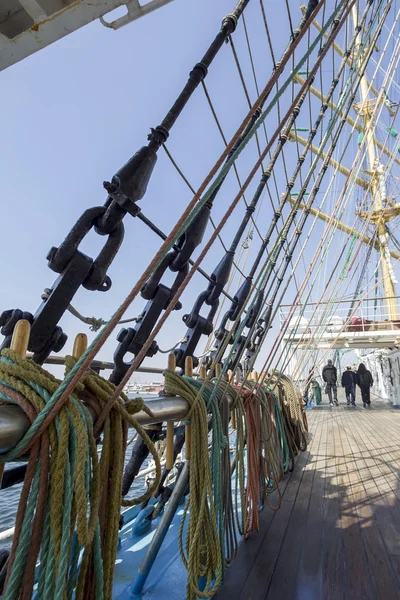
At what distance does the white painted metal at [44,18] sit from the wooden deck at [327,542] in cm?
259

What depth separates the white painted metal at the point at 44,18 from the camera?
156 centimetres

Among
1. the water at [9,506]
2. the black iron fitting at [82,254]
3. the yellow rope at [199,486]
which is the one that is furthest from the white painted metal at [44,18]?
the water at [9,506]

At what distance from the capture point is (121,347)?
180 centimetres

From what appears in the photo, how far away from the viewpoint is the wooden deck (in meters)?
1.42

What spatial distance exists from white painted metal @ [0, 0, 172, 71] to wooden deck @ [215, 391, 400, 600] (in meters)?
2.59

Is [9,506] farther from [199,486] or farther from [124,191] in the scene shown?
[124,191]

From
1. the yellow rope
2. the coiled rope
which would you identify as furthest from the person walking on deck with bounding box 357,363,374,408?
the coiled rope

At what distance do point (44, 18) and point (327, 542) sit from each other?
2.93 meters

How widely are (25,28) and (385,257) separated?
1716 centimetres

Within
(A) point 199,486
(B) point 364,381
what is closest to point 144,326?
(A) point 199,486

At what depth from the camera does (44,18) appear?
1.58 metres

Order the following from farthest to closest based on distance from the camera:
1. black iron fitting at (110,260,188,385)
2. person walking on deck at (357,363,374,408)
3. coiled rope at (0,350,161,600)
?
person walking on deck at (357,363,374,408)
black iron fitting at (110,260,188,385)
coiled rope at (0,350,161,600)

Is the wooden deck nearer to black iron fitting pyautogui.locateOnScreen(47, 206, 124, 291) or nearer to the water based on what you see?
black iron fitting pyautogui.locateOnScreen(47, 206, 124, 291)

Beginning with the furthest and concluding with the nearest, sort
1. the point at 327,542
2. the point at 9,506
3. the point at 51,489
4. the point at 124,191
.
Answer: the point at 9,506, the point at 327,542, the point at 124,191, the point at 51,489
